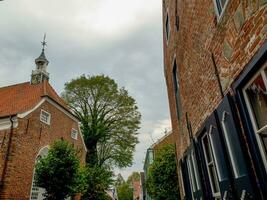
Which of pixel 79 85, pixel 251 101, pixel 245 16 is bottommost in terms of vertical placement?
pixel 251 101

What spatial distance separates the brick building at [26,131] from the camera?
42.3ft

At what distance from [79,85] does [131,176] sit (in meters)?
48.4

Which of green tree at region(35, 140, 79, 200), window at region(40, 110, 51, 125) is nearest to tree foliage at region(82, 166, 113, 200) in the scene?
window at region(40, 110, 51, 125)

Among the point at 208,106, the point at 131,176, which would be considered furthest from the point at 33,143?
the point at 131,176

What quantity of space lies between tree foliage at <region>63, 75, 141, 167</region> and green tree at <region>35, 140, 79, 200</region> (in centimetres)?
1139

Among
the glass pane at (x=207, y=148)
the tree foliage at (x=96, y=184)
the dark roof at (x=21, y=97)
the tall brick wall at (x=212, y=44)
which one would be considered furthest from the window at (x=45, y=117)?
the glass pane at (x=207, y=148)

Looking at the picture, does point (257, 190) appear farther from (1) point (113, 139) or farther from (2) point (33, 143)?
(1) point (113, 139)

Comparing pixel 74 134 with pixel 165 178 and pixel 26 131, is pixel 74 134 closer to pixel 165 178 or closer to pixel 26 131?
pixel 26 131

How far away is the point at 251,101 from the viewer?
Result: 2518mm

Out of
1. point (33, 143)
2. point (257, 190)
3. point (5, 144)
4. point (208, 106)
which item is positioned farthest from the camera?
point (33, 143)

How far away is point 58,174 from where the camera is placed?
12523 millimetres

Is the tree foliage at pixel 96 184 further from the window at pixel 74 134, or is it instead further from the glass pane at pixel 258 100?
the glass pane at pixel 258 100

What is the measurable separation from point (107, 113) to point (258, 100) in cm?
2359

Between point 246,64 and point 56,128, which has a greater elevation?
point 56,128
